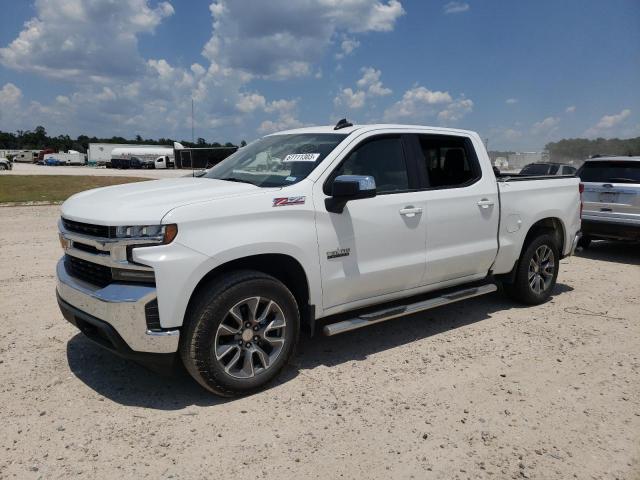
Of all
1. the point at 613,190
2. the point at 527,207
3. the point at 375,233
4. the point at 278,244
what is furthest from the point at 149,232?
the point at 613,190

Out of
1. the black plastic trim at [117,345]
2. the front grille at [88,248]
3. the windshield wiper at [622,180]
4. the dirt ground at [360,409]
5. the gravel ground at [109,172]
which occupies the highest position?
the gravel ground at [109,172]

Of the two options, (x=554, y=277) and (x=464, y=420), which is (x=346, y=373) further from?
(x=554, y=277)

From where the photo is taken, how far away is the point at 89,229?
11.7ft

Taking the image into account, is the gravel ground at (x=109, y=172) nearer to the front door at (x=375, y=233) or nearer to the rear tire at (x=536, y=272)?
the rear tire at (x=536, y=272)

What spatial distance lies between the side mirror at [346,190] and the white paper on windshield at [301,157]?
372mm

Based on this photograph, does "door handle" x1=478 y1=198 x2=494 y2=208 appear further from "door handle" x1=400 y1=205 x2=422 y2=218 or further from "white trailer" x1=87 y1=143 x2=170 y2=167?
"white trailer" x1=87 y1=143 x2=170 y2=167

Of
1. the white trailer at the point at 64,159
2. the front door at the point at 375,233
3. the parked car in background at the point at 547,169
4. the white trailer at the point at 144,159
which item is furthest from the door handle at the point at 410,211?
the white trailer at the point at 64,159

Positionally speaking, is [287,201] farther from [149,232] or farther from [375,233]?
[149,232]

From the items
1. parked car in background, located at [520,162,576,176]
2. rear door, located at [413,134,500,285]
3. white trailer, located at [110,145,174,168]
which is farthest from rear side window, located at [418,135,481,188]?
white trailer, located at [110,145,174,168]

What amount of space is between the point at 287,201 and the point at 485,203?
92.8 inches

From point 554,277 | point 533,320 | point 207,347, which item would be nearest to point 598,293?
point 554,277

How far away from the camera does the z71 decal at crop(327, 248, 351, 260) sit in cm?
406

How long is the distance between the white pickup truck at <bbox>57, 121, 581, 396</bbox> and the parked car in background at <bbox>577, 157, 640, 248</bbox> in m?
4.39

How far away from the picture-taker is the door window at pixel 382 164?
4.39 m
